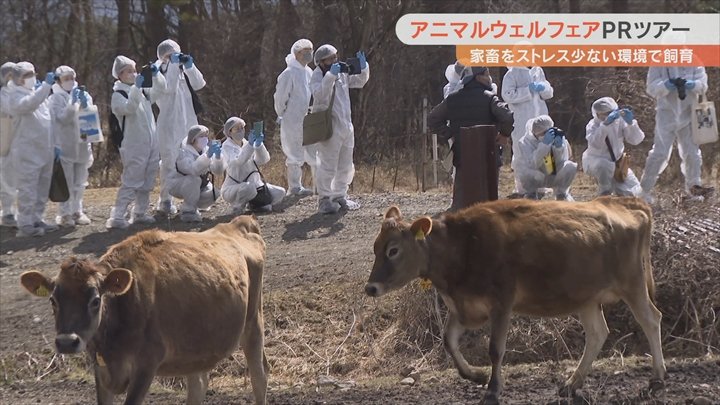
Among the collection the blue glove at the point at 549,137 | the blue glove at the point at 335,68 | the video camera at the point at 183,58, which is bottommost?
the blue glove at the point at 549,137

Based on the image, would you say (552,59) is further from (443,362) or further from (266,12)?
(266,12)

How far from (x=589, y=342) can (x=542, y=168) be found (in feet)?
20.9

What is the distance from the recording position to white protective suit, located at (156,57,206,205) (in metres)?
16.0

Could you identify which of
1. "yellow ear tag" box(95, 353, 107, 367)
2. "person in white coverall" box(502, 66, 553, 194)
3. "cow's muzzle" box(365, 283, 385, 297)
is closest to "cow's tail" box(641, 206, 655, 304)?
"cow's muzzle" box(365, 283, 385, 297)

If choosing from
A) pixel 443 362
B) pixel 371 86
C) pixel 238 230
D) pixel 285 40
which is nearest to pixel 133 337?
pixel 238 230

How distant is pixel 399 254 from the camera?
25.5 ft

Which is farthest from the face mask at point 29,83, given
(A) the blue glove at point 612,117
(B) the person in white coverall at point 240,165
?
(A) the blue glove at point 612,117

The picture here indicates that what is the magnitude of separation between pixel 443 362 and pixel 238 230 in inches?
120

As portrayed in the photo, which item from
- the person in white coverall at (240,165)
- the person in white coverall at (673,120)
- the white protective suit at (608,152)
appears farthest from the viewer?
the person in white coverall at (240,165)

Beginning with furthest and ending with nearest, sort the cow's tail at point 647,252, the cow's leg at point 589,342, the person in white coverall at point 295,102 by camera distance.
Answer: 1. the person in white coverall at point 295,102
2. the cow's tail at point 647,252
3. the cow's leg at point 589,342

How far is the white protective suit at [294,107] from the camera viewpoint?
16984 millimetres

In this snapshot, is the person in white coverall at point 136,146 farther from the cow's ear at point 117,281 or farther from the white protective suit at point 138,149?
the cow's ear at point 117,281

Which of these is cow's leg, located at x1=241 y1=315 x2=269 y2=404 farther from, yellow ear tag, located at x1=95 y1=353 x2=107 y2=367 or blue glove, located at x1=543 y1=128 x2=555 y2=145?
blue glove, located at x1=543 y1=128 x2=555 y2=145

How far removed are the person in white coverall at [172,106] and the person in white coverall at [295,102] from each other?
1.28 metres
